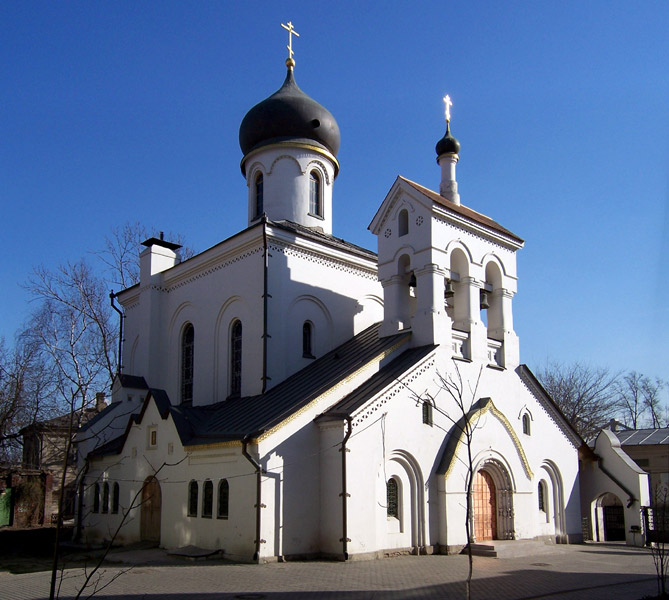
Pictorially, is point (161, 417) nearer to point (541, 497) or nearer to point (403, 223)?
point (403, 223)

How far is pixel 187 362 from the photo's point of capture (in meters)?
22.7

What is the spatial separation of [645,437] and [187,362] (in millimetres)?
23133

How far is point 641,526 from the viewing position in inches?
788

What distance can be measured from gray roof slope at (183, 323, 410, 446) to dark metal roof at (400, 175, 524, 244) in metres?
3.70

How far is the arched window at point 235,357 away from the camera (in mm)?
20250

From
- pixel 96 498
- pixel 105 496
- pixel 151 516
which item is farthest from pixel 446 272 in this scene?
pixel 96 498

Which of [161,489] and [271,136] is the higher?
[271,136]

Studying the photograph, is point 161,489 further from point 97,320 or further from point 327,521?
point 97,320

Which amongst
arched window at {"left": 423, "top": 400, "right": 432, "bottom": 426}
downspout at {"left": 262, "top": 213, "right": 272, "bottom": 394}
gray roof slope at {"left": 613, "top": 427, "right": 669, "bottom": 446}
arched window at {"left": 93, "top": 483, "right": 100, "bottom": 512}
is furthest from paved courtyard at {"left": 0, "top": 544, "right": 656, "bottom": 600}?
gray roof slope at {"left": 613, "top": 427, "right": 669, "bottom": 446}

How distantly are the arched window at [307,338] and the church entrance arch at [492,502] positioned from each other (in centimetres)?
580

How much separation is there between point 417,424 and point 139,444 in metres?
7.50

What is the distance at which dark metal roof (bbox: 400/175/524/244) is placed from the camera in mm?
18844

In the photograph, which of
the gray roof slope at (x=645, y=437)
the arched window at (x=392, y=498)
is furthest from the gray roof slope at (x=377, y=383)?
the gray roof slope at (x=645, y=437)

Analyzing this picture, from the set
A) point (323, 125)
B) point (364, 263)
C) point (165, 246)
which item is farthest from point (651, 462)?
point (165, 246)
